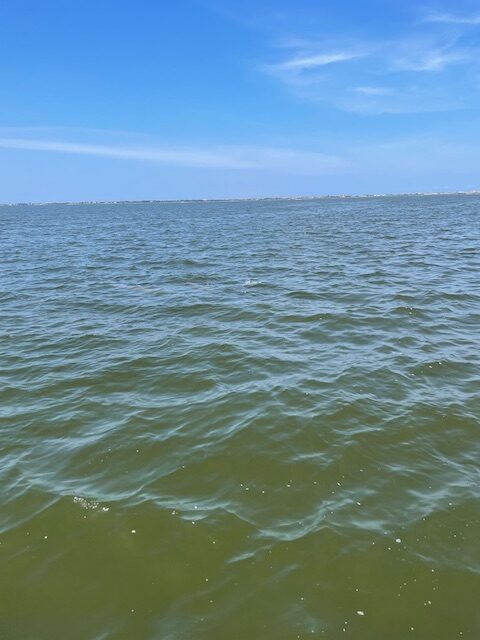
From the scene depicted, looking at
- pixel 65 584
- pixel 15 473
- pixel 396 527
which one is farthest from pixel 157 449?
pixel 396 527

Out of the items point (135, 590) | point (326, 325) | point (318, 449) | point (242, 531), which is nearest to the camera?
point (135, 590)

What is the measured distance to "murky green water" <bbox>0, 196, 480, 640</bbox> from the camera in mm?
5375

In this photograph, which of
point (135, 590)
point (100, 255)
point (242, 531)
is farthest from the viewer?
point (100, 255)

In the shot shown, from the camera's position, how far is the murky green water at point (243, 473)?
538 cm

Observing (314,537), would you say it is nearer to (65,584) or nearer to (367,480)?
(367,480)

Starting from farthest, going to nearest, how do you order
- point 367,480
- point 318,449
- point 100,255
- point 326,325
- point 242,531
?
point 100,255
point 326,325
point 318,449
point 367,480
point 242,531

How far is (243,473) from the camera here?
312 inches

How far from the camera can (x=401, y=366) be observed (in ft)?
39.1

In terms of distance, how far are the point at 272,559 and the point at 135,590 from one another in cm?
185

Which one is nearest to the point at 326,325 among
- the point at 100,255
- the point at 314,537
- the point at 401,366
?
the point at 401,366

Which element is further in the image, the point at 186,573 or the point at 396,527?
the point at 396,527

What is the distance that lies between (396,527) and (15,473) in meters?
6.71

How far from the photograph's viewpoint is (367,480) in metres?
7.60

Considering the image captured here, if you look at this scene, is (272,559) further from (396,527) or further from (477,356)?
(477,356)
